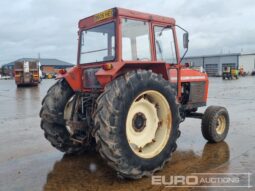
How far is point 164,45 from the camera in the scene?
19.9 feet

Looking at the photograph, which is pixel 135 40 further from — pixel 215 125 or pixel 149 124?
pixel 215 125

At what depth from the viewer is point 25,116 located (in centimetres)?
1131

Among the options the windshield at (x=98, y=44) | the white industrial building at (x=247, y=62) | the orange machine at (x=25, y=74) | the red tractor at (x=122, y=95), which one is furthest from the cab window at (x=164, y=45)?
the white industrial building at (x=247, y=62)

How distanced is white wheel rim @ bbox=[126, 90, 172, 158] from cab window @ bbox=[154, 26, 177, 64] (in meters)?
1.00

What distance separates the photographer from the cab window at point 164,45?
5.84 m

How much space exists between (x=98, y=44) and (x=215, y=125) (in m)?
3.03

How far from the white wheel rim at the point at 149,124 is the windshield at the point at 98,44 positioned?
0.92m

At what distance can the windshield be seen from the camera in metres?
5.39

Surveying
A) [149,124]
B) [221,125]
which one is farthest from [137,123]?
[221,125]

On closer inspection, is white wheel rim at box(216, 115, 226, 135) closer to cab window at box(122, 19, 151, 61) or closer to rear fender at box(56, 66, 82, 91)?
cab window at box(122, 19, 151, 61)

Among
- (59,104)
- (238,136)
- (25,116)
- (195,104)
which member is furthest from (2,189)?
(25,116)

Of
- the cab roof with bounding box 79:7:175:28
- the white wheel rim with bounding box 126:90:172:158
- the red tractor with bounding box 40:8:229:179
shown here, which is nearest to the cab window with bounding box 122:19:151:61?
the red tractor with bounding box 40:8:229:179

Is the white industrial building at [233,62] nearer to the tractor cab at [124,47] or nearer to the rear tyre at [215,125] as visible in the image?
the rear tyre at [215,125]
